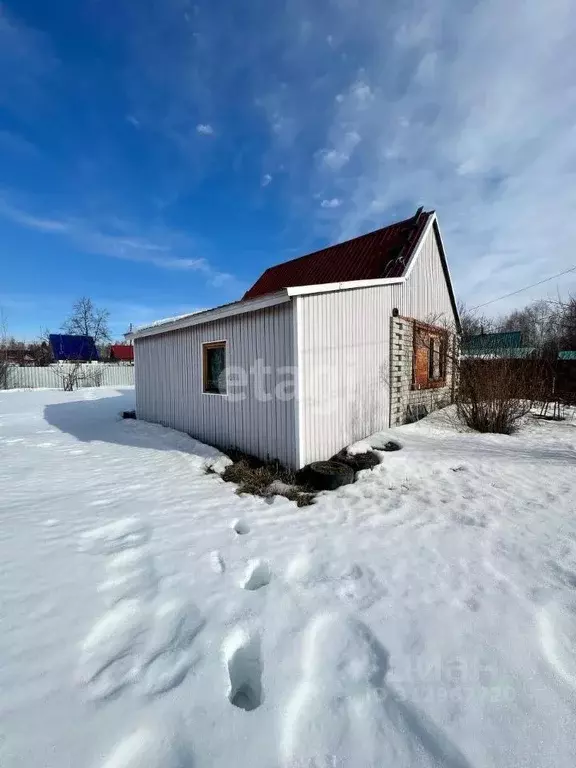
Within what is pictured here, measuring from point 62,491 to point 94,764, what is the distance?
379 cm

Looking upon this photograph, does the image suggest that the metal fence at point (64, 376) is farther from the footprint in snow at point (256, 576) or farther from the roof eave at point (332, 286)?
the footprint in snow at point (256, 576)

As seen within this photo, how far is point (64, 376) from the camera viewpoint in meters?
21.2

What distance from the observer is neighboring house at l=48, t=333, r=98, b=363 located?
28.4 meters

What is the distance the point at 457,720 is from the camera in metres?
1.62

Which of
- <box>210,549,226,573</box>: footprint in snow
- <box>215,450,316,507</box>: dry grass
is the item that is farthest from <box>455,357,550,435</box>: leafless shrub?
<box>210,549,226,573</box>: footprint in snow

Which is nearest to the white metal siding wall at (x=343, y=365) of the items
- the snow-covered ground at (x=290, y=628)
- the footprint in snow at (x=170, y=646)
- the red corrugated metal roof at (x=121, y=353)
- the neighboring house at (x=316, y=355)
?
the neighboring house at (x=316, y=355)

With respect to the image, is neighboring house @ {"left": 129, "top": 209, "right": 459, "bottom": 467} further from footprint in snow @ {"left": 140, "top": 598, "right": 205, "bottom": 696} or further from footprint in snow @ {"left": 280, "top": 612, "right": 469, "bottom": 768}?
footprint in snow @ {"left": 280, "top": 612, "right": 469, "bottom": 768}

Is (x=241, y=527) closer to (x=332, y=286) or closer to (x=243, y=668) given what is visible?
(x=243, y=668)

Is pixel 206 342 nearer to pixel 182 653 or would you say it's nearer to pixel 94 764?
pixel 182 653

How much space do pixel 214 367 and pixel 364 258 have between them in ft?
17.8

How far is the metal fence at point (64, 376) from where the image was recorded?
67.7 ft

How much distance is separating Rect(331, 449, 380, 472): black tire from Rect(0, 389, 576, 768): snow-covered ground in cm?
76

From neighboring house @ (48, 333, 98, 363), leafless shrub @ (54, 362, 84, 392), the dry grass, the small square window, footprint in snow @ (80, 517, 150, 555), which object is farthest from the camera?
Result: neighboring house @ (48, 333, 98, 363)

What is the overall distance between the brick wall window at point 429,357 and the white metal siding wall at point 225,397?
4.55 m
